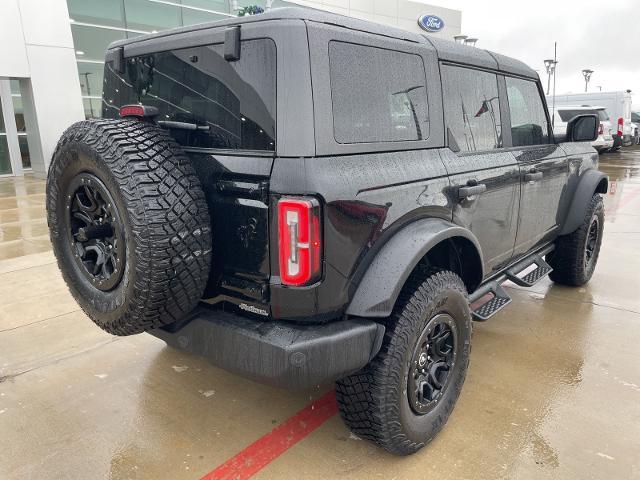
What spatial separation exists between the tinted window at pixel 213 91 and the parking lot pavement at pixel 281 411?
1458 millimetres

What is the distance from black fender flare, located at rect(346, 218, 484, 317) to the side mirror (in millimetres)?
2395

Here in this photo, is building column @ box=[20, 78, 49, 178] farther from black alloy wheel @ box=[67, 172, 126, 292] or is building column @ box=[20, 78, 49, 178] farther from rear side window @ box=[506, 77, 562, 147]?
rear side window @ box=[506, 77, 562, 147]

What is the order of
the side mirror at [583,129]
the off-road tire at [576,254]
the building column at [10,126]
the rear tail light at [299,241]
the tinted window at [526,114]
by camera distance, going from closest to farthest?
1. the rear tail light at [299,241]
2. the tinted window at [526,114]
3. the side mirror at [583,129]
4. the off-road tire at [576,254]
5. the building column at [10,126]

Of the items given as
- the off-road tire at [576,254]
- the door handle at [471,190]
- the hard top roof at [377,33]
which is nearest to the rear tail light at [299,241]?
the hard top roof at [377,33]

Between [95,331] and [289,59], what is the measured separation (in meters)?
2.71

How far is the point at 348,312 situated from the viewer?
6.75ft

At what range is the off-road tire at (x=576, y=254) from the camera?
Result: 4.28 m

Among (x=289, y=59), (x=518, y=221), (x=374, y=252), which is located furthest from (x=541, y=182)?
(x=289, y=59)

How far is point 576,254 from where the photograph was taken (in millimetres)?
4359

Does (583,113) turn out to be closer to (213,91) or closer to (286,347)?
(213,91)

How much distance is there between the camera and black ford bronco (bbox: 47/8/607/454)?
1919 millimetres

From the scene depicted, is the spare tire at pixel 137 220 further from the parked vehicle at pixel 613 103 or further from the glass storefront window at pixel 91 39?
the parked vehicle at pixel 613 103

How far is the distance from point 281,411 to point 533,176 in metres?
2.22

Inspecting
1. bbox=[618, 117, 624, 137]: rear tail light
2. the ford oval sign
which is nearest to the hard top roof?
bbox=[618, 117, 624, 137]: rear tail light
